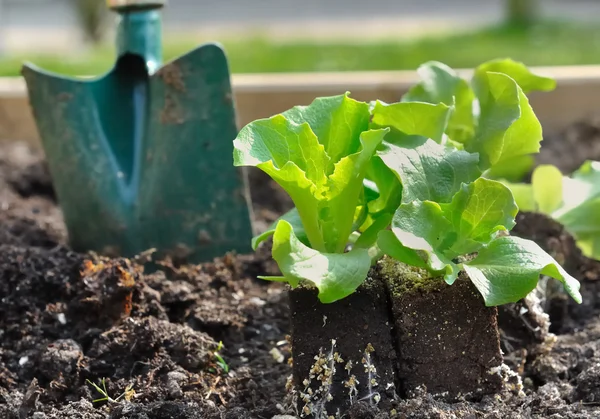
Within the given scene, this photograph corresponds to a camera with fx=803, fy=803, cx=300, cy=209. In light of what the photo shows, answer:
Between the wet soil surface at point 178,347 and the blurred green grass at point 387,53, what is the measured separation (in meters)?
2.09

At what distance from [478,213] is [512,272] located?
10 centimetres

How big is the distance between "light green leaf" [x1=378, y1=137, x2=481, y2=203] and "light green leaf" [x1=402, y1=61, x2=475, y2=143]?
26cm

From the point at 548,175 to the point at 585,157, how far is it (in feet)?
2.93

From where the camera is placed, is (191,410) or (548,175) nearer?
(191,410)

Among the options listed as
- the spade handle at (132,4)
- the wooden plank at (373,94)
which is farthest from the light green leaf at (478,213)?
the wooden plank at (373,94)

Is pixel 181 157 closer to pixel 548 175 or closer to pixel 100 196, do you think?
pixel 100 196

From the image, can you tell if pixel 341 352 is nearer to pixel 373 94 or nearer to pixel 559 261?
pixel 559 261

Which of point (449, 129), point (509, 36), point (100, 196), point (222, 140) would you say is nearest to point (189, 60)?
point (222, 140)

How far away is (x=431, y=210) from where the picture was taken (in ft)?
3.66

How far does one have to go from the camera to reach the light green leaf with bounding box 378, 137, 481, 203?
3.81ft

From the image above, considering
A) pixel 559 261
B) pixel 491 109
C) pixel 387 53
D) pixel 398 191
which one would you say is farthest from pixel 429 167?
pixel 387 53

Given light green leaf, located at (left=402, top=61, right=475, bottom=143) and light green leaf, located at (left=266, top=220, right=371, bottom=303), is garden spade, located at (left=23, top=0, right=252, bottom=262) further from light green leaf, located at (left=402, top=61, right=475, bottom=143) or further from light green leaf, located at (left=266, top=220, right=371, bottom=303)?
light green leaf, located at (left=266, top=220, right=371, bottom=303)

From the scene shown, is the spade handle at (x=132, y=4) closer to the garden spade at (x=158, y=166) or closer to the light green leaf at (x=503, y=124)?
the garden spade at (x=158, y=166)

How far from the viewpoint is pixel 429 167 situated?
3.91 feet
